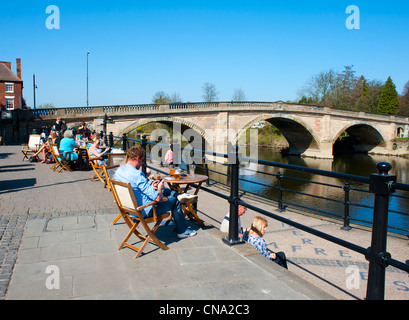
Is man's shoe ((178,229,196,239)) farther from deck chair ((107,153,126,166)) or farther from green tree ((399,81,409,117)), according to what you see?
green tree ((399,81,409,117))

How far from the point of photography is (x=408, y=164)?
3891 centimetres

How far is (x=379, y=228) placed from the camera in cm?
228

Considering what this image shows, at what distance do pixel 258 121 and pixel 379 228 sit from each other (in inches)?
1468

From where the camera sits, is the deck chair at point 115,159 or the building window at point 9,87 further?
the building window at point 9,87

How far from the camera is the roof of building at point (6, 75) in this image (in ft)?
139

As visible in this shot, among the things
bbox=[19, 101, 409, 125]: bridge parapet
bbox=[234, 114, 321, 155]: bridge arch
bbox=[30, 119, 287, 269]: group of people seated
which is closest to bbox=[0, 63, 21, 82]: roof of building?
bbox=[19, 101, 409, 125]: bridge parapet

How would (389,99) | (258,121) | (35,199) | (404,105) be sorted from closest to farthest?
(35,199) < (258,121) < (389,99) < (404,105)

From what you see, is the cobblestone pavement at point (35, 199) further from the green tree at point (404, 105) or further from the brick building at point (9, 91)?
the green tree at point (404, 105)

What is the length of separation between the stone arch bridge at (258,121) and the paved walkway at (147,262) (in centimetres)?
1918

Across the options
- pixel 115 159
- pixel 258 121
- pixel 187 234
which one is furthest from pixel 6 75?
pixel 187 234

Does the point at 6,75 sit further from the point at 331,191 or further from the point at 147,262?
the point at 147,262

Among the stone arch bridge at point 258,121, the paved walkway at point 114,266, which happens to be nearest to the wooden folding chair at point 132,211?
the paved walkway at point 114,266

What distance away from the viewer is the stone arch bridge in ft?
87.0

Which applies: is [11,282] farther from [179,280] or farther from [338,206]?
[338,206]
